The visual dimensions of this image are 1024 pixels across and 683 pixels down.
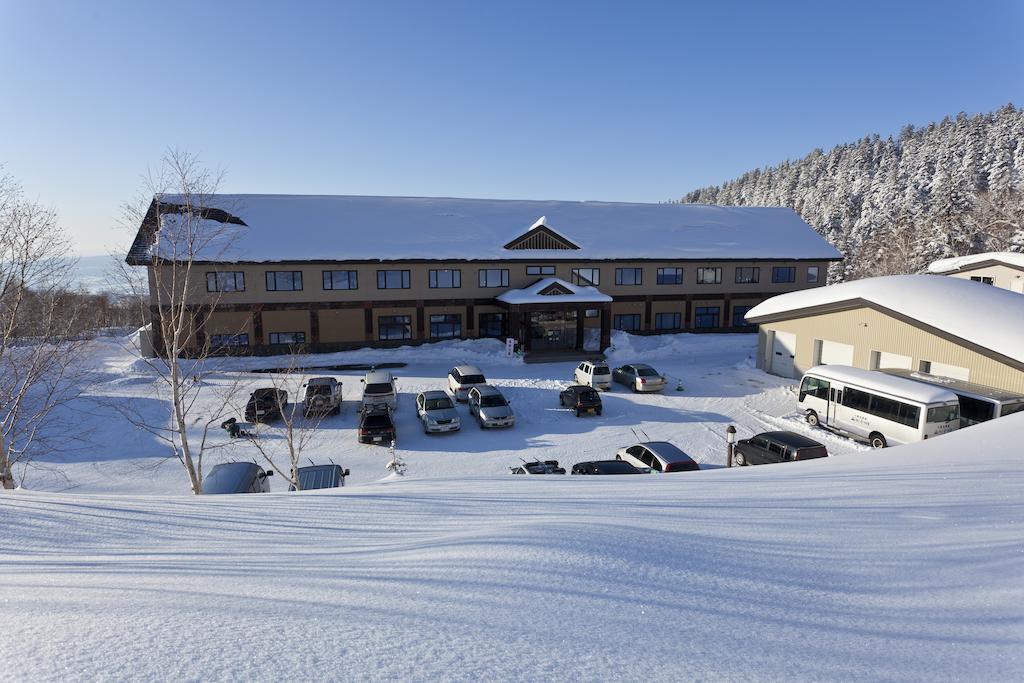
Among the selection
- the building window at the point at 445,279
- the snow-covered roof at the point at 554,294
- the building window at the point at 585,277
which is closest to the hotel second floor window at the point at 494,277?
the snow-covered roof at the point at 554,294

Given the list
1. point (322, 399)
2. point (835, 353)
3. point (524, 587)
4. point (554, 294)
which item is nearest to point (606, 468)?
point (524, 587)

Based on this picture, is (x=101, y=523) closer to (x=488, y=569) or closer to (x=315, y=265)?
(x=488, y=569)

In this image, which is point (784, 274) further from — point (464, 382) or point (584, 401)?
point (464, 382)

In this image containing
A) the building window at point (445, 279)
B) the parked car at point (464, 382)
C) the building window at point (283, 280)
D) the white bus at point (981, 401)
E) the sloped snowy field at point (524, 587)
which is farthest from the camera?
the building window at point (445, 279)

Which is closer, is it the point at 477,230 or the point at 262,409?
the point at 262,409

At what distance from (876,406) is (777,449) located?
507 centimetres

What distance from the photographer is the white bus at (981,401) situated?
1652cm

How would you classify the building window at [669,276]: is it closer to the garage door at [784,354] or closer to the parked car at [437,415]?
the garage door at [784,354]

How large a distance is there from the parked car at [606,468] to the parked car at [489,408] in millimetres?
5405

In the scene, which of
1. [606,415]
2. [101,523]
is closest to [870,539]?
[101,523]

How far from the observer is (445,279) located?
34906 mm

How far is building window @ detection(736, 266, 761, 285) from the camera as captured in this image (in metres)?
40.1

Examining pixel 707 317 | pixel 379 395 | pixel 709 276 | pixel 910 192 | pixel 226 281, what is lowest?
pixel 379 395

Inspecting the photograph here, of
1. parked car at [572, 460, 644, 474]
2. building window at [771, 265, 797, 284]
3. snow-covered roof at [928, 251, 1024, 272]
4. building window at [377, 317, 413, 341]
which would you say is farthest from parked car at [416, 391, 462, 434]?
snow-covered roof at [928, 251, 1024, 272]
